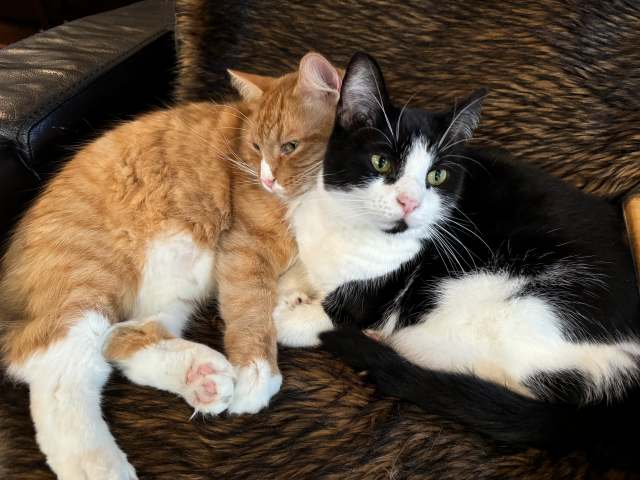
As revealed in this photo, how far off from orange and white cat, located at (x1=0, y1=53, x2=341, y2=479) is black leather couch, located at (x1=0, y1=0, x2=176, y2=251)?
3.7 inches

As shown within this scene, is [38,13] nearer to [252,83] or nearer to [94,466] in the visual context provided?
[252,83]

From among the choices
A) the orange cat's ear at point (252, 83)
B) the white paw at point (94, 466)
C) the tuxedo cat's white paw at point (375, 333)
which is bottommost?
the white paw at point (94, 466)

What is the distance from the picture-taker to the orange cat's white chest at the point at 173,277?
1.14m

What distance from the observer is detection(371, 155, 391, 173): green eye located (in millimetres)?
1005

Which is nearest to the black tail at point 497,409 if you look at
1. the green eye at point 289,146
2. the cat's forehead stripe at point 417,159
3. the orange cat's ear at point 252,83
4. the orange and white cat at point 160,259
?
the orange and white cat at point 160,259

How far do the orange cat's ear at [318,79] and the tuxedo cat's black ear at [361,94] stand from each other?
0.38 ft

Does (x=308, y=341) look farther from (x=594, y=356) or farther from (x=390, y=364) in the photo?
(x=594, y=356)

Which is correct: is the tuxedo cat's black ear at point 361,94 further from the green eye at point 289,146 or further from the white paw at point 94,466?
the white paw at point 94,466

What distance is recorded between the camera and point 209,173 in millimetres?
1262

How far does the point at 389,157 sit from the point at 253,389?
62 centimetres

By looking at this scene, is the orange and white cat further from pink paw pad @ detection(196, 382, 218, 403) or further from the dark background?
the dark background

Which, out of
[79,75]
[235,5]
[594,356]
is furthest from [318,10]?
[594,356]

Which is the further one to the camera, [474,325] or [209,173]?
[209,173]

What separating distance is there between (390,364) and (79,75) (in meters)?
1.28
